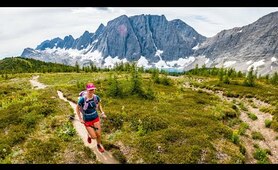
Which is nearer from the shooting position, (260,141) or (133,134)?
(133,134)

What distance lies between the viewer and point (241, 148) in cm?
1966

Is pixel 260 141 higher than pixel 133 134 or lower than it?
lower

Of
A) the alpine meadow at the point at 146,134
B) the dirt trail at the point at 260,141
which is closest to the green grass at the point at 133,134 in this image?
the alpine meadow at the point at 146,134

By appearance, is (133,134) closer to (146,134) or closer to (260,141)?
(146,134)

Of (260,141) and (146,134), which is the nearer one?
(146,134)

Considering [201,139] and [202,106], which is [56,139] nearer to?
[201,139]

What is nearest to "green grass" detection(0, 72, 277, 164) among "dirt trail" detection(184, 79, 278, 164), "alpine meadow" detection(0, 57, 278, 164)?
"alpine meadow" detection(0, 57, 278, 164)

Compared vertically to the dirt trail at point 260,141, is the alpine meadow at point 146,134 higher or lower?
higher

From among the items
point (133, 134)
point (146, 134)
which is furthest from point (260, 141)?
point (133, 134)

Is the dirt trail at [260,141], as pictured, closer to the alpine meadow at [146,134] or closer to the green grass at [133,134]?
the alpine meadow at [146,134]

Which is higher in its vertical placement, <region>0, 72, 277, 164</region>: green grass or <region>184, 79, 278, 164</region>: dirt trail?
<region>0, 72, 277, 164</region>: green grass

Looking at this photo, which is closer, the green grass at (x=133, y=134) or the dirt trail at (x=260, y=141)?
the green grass at (x=133, y=134)

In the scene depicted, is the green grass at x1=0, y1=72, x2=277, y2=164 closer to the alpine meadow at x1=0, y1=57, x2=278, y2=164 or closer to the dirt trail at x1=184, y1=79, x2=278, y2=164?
the alpine meadow at x1=0, y1=57, x2=278, y2=164
